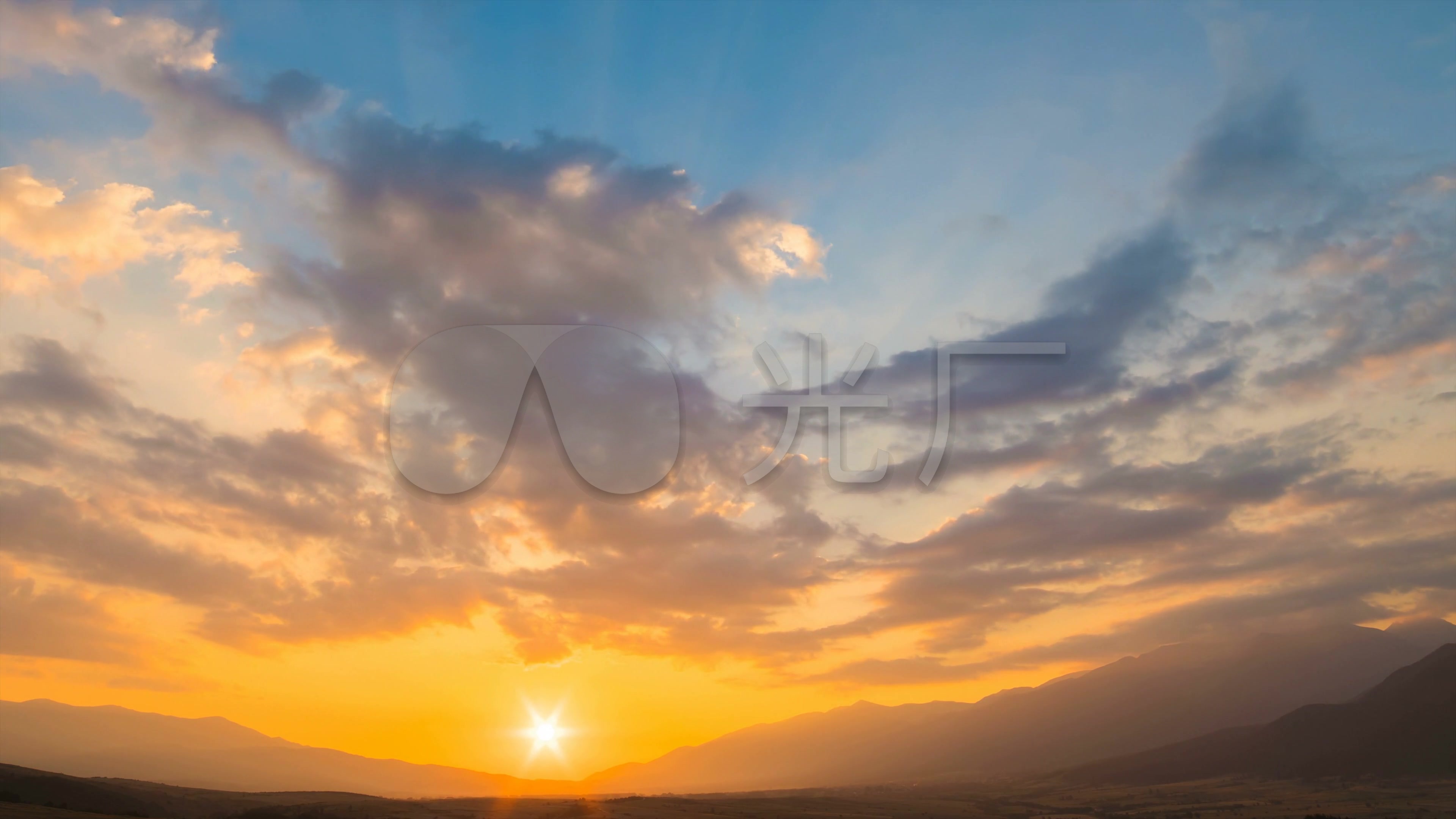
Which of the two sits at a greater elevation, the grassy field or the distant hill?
the distant hill

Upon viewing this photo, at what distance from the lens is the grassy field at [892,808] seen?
102625 millimetres

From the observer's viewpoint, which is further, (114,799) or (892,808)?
(892,808)

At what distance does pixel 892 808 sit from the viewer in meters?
162

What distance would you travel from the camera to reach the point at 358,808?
106 meters

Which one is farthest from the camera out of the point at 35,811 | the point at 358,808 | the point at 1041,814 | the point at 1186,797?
the point at 1186,797

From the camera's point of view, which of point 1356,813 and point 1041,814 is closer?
point 1356,813

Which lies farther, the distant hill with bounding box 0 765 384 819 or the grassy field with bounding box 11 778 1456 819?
the grassy field with bounding box 11 778 1456 819

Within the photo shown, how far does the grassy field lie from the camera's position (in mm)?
102625

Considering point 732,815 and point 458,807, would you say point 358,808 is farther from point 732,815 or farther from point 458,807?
point 732,815

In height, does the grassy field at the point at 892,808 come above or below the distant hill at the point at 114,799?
below

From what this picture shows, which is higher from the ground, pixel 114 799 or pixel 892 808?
pixel 114 799

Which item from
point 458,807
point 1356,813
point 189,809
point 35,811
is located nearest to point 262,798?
point 189,809

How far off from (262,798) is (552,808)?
2485 inches

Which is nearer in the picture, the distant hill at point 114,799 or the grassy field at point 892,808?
the distant hill at point 114,799
